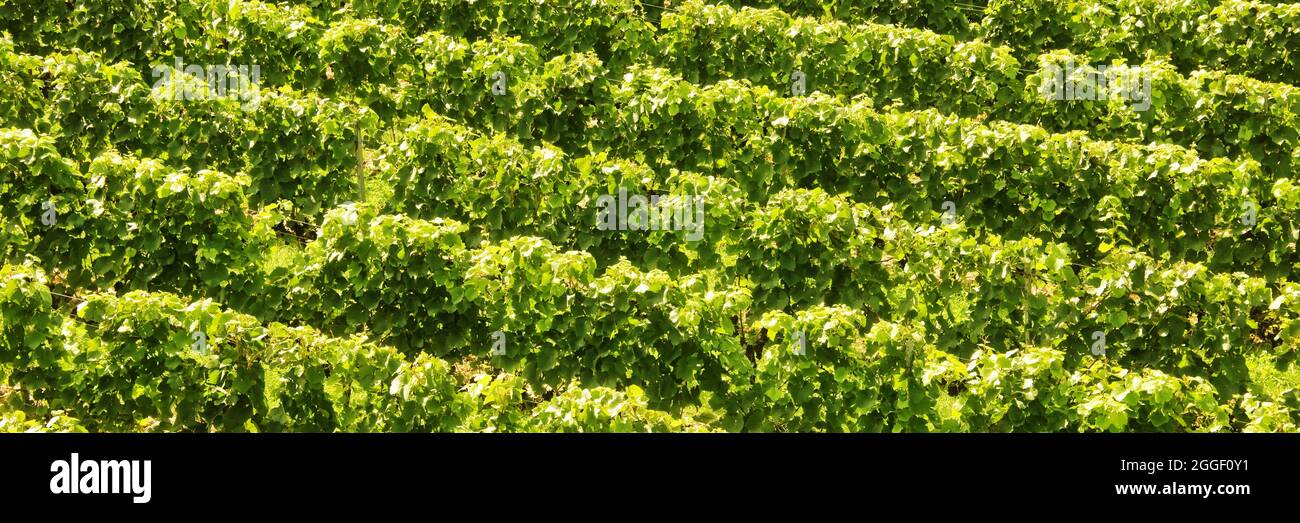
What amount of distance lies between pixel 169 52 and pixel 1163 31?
10323 mm

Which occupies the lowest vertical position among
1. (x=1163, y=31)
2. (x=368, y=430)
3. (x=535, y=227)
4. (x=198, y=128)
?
(x=368, y=430)

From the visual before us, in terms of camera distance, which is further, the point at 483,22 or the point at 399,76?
the point at 483,22

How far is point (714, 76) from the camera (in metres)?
14.9

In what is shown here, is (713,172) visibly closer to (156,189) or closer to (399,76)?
(399,76)

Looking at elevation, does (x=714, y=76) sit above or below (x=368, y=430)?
above

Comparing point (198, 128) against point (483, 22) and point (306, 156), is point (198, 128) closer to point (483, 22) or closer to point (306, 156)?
point (306, 156)

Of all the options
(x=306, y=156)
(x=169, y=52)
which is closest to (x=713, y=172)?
(x=306, y=156)

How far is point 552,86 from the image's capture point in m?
13.4

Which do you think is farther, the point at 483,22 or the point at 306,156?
the point at 483,22

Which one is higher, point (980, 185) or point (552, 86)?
point (552, 86)
